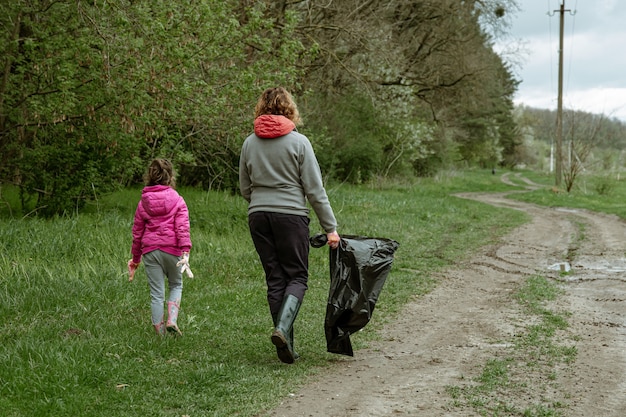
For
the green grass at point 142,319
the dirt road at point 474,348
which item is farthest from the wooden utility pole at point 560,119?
the dirt road at point 474,348

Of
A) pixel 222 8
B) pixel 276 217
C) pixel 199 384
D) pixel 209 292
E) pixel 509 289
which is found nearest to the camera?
pixel 199 384

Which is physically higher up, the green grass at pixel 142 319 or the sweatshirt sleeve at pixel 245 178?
the sweatshirt sleeve at pixel 245 178

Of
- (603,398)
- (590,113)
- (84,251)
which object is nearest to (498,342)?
(603,398)

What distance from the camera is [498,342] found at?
642 cm

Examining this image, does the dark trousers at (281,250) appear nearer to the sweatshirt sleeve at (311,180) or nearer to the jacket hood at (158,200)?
the sweatshirt sleeve at (311,180)

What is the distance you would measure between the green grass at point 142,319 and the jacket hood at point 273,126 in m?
1.78

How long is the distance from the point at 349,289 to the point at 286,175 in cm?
105

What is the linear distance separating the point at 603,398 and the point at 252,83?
359 inches

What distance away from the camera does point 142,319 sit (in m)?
6.93

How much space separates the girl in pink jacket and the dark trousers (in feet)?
2.83

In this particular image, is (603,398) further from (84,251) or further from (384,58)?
(384,58)

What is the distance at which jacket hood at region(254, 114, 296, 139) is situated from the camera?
5418mm

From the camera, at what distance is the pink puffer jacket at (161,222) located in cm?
613

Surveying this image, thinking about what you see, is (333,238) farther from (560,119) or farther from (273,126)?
(560,119)
